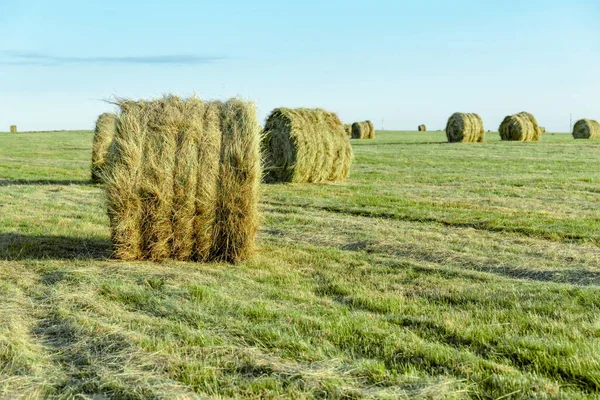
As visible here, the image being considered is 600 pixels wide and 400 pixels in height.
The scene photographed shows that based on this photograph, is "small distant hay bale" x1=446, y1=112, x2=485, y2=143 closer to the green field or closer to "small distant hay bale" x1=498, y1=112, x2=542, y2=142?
"small distant hay bale" x1=498, y1=112, x2=542, y2=142

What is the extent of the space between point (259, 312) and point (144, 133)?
3.32m

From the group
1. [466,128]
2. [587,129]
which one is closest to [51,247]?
[466,128]

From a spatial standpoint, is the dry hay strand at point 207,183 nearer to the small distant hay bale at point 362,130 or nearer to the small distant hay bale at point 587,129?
the small distant hay bale at point 362,130

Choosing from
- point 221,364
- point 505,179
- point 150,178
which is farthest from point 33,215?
point 505,179

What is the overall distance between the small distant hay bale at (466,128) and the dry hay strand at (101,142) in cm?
2177

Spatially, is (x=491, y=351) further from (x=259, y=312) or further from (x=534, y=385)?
(x=259, y=312)

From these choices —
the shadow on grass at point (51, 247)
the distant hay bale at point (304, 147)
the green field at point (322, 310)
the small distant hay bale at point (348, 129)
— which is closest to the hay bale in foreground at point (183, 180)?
the green field at point (322, 310)

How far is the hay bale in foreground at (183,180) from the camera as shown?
8.33 m

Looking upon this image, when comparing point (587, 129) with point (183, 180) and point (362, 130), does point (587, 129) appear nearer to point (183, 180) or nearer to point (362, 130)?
point (362, 130)

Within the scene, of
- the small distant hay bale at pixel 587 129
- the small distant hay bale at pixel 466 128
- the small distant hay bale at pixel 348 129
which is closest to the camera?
the small distant hay bale at pixel 466 128

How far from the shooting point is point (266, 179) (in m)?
17.7

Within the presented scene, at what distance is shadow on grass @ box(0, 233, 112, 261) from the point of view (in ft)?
28.4

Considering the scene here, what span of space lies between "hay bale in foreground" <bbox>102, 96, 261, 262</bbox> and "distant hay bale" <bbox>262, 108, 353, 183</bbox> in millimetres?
8109

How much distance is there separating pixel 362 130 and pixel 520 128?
10.8 meters
